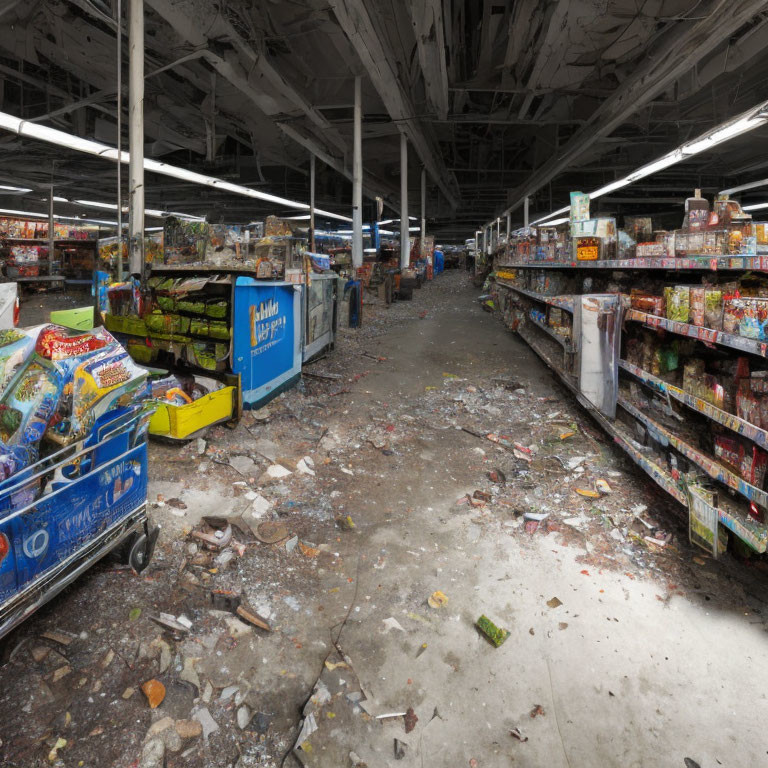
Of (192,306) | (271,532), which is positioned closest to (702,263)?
(271,532)

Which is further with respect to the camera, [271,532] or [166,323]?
[166,323]

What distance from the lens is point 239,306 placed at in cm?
384

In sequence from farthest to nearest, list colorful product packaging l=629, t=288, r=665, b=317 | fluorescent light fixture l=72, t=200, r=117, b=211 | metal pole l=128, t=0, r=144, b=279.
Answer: fluorescent light fixture l=72, t=200, r=117, b=211 < metal pole l=128, t=0, r=144, b=279 < colorful product packaging l=629, t=288, r=665, b=317

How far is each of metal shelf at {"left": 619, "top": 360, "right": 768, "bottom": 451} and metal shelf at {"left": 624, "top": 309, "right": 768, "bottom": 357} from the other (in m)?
0.34

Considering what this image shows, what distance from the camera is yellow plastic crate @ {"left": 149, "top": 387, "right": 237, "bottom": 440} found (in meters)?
3.45

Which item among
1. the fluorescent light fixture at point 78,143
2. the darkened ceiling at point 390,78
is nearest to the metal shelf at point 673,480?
the fluorescent light fixture at point 78,143

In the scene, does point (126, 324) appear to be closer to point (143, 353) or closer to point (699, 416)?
point (143, 353)

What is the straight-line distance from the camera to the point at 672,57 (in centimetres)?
758

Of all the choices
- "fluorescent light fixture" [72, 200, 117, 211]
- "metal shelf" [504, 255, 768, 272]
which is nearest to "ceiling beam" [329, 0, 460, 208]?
"metal shelf" [504, 255, 768, 272]

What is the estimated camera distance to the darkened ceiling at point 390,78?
7.44 metres

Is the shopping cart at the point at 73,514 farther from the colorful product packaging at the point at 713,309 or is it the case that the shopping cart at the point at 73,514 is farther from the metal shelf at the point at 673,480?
the colorful product packaging at the point at 713,309

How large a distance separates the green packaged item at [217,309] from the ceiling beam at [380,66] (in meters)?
5.90

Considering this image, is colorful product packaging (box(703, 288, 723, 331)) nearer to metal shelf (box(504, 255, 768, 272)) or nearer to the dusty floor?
metal shelf (box(504, 255, 768, 272))

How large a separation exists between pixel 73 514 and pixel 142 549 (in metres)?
0.57
